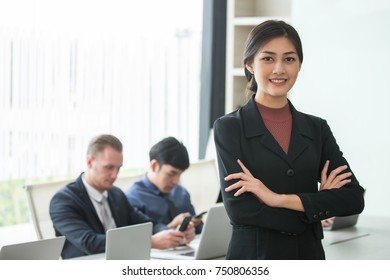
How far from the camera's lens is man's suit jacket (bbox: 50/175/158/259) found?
2943 millimetres

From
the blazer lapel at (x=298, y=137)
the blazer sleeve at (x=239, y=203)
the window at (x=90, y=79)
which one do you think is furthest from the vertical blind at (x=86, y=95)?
the blazer lapel at (x=298, y=137)

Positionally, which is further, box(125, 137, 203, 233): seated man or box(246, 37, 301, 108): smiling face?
box(125, 137, 203, 233): seated man

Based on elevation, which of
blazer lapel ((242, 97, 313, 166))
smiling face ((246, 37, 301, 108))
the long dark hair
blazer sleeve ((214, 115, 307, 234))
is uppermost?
the long dark hair

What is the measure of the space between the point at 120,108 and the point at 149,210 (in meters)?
1.42

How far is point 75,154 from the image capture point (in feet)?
15.1

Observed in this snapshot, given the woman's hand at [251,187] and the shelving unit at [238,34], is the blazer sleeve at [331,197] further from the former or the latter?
the shelving unit at [238,34]

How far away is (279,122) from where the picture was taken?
193 cm

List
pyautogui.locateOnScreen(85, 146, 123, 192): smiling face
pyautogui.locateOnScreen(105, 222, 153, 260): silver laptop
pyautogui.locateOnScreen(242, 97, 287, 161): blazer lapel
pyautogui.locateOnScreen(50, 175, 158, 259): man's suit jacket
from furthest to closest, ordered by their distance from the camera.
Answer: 1. pyautogui.locateOnScreen(85, 146, 123, 192): smiling face
2. pyautogui.locateOnScreen(50, 175, 158, 259): man's suit jacket
3. pyautogui.locateOnScreen(105, 222, 153, 260): silver laptop
4. pyautogui.locateOnScreen(242, 97, 287, 161): blazer lapel

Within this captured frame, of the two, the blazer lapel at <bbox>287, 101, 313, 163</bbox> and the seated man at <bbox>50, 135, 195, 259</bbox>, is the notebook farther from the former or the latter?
the blazer lapel at <bbox>287, 101, 313, 163</bbox>

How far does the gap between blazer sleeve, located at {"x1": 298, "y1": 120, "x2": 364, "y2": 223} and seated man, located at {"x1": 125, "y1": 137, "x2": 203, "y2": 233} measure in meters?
1.55

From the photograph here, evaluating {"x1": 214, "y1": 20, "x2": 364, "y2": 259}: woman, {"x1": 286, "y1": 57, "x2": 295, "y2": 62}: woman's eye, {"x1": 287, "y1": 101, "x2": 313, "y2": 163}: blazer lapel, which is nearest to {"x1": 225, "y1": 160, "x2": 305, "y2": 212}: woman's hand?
{"x1": 214, "y1": 20, "x2": 364, "y2": 259}: woman

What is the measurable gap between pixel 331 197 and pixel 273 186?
17cm

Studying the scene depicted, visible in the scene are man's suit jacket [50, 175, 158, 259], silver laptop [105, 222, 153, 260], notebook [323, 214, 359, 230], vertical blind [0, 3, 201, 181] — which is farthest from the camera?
vertical blind [0, 3, 201, 181]

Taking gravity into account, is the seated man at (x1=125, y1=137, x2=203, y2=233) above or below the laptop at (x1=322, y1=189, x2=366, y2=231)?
above
